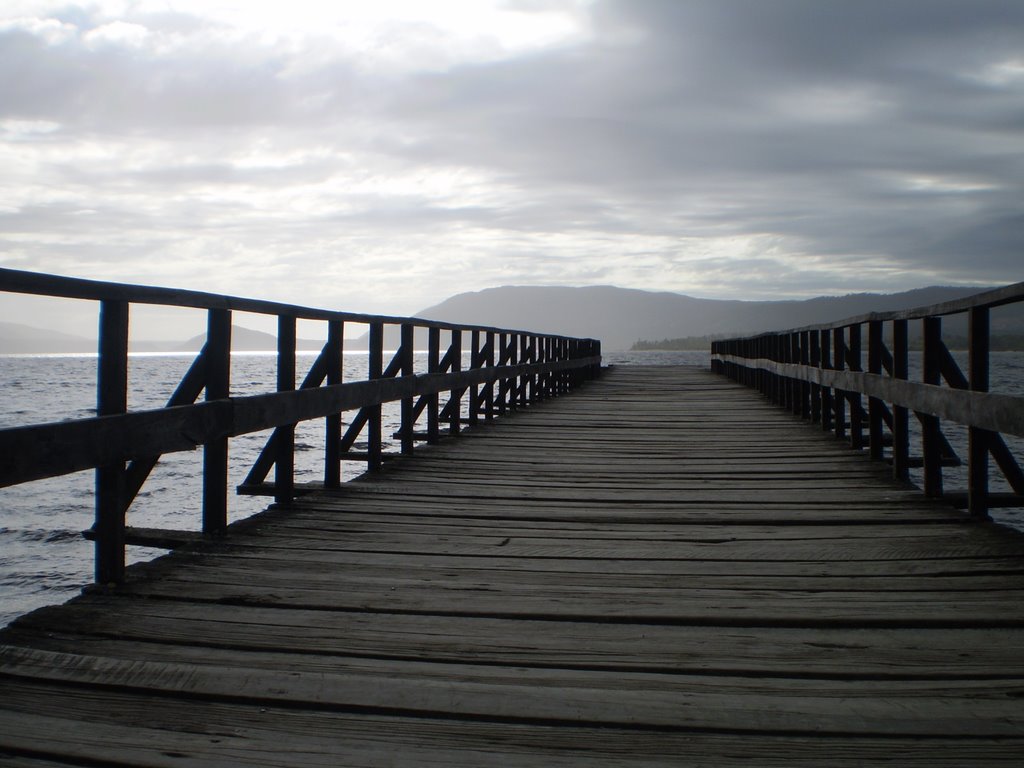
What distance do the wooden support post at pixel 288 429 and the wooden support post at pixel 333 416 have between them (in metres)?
0.40

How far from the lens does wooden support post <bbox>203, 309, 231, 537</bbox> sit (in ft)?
13.3

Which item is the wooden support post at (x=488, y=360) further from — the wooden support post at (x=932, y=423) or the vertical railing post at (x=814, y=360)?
the wooden support post at (x=932, y=423)

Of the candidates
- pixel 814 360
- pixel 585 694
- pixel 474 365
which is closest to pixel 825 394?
pixel 814 360

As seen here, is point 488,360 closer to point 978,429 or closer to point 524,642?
point 978,429

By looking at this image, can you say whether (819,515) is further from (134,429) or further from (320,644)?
(134,429)

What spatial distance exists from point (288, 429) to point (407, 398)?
2152mm

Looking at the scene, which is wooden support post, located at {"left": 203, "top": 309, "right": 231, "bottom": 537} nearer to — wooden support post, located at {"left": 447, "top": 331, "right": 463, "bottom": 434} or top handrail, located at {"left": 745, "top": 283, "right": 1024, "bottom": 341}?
top handrail, located at {"left": 745, "top": 283, "right": 1024, "bottom": 341}

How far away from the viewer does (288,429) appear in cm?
486

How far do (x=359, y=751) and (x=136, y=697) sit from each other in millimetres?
674

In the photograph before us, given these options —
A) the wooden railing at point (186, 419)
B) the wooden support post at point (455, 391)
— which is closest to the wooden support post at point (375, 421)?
the wooden railing at point (186, 419)

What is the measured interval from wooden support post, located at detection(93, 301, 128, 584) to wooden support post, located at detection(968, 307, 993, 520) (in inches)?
151

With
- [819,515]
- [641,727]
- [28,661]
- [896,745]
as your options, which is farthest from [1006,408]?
[28,661]

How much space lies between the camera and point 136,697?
7.42 feet

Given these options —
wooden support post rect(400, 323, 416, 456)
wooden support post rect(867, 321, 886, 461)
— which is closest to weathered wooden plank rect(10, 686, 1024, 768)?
wooden support post rect(400, 323, 416, 456)
